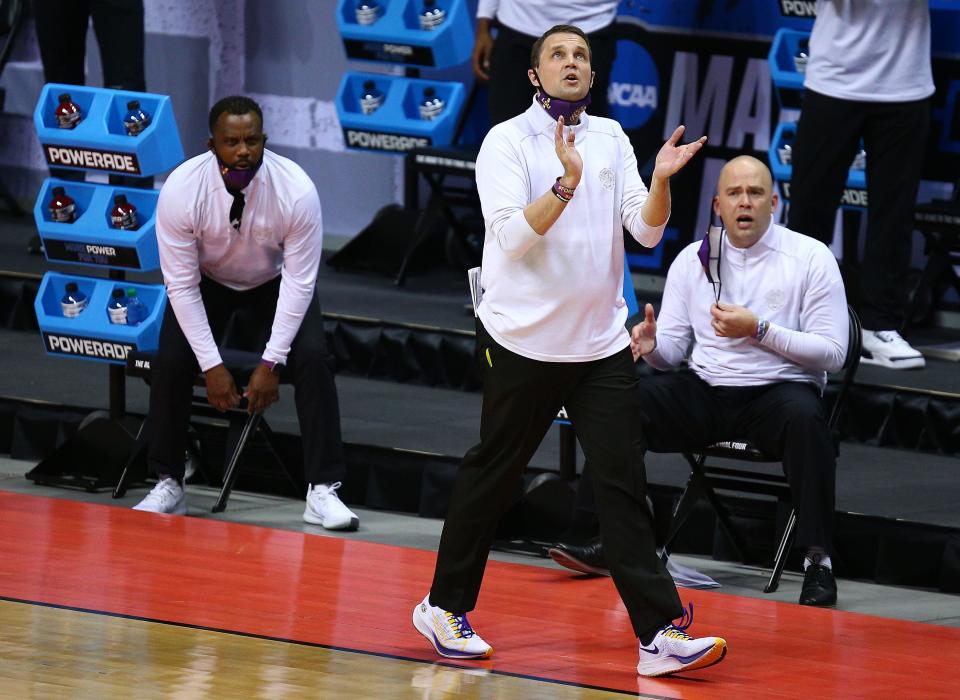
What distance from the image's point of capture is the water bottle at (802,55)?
21.4 ft

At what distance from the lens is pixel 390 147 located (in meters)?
7.26

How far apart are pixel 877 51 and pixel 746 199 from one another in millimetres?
1376

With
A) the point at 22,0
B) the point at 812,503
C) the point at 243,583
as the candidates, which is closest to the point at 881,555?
the point at 812,503

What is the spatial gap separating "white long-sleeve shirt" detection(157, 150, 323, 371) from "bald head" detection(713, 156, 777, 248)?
131 centimetres

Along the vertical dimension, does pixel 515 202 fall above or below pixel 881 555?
above

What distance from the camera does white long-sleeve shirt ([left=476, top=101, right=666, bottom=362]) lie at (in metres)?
3.68

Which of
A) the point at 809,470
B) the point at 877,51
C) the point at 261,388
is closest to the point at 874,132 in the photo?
the point at 877,51

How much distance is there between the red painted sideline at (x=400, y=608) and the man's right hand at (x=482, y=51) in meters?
2.61

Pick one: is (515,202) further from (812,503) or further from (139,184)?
(139,184)

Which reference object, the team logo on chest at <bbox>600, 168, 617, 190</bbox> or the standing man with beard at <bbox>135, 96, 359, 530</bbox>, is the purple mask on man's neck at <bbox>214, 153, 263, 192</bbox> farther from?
the team logo on chest at <bbox>600, 168, 617, 190</bbox>

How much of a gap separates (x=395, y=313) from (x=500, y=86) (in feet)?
3.33

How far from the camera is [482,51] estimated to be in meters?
6.93

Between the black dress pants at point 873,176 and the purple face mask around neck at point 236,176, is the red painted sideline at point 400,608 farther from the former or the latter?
the black dress pants at point 873,176

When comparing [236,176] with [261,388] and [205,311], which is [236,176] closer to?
[205,311]
